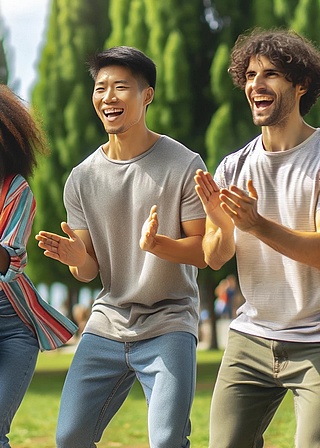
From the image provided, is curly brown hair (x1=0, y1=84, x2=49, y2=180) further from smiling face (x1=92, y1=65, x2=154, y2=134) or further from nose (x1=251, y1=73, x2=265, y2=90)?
nose (x1=251, y1=73, x2=265, y2=90)

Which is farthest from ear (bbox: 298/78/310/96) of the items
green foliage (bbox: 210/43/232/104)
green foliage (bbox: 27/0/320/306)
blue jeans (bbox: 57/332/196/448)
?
green foliage (bbox: 210/43/232/104)

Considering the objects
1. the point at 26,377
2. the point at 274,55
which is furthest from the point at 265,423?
the point at 274,55

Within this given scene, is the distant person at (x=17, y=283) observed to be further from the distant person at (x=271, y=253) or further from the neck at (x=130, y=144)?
the distant person at (x=271, y=253)

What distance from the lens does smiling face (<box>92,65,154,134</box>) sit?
479 centimetres

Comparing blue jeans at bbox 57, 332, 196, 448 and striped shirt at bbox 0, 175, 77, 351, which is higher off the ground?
striped shirt at bbox 0, 175, 77, 351

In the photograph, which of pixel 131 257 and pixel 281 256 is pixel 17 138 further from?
pixel 281 256

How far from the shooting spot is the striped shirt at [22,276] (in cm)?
456

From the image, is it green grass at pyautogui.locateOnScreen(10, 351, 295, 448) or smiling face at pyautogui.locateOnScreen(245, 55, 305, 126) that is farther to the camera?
green grass at pyautogui.locateOnScreen(10, 351, 295, 448)

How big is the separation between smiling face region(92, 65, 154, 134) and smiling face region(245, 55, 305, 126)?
26.5 inches

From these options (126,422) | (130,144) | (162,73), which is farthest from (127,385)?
(162,73)

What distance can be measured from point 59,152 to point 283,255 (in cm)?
1490

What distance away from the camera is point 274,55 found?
4355mm

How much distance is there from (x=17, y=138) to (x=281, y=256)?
1438 millimetres

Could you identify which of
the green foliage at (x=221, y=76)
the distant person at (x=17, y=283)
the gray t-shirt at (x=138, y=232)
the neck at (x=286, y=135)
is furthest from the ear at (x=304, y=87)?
the green foliage at (x=221, y=76)
